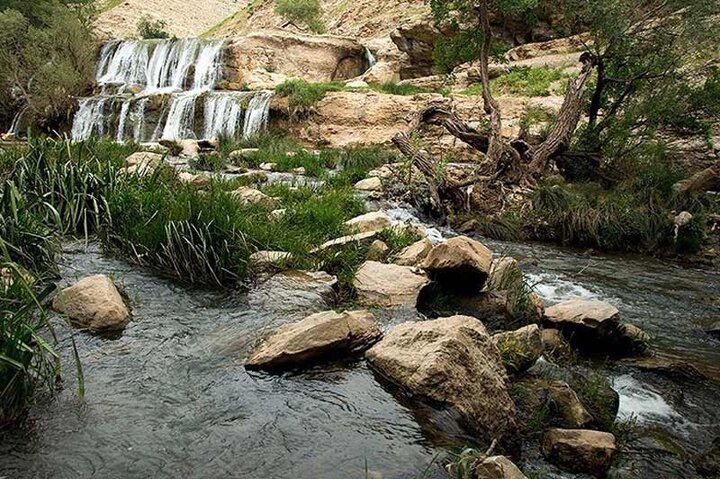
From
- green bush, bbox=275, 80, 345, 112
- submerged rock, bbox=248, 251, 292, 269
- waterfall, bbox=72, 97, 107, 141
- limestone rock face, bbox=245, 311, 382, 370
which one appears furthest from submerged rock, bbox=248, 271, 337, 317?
waterfall, bbox=72, 97, 107, 141

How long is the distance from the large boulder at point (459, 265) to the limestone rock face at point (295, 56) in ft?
69.2

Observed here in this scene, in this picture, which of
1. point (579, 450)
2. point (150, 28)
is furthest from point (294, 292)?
point (150, 28)

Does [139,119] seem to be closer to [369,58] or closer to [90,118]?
[90,118]

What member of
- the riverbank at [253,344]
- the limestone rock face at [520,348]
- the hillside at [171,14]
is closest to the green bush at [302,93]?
the riverbank at [253,344]

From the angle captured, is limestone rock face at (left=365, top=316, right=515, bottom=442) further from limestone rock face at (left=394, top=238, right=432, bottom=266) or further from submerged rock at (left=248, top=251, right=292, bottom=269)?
limestone rock face at (left=394, top=238, right=432, bottom=266)

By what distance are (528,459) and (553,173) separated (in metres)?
9.98

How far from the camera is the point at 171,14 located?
50.7m

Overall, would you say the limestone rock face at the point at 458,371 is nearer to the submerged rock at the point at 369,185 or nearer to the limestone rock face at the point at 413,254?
the limestone rock face at the point at 413,254

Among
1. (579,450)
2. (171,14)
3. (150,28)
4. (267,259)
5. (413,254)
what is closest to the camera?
(579,450)

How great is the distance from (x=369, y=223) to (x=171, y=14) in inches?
1986

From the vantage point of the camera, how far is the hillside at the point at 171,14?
4316 centimetres

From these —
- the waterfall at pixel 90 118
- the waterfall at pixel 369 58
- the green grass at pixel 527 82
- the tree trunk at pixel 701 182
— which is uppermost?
the waterfall at pixel 369 58

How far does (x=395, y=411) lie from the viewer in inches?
133

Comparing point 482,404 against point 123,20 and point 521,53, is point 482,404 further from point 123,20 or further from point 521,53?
point 123,20
